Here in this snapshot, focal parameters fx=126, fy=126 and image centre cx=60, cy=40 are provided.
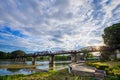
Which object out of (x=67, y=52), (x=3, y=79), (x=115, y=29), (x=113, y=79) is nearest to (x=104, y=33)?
(x=115, y=29)

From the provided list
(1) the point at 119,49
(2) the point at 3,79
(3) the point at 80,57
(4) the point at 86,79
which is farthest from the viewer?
(3) the point at 80,57

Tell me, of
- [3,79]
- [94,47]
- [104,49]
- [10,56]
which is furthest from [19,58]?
[3,79]

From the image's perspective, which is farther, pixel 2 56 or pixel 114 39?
pixel 2 56

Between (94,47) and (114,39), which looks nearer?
(114,39)

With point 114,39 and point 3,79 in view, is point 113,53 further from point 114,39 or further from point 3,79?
point 3,79

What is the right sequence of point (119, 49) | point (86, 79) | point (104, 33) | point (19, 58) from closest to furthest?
point (86, 79) < point (119, 49) < point (104, 33) < point (19, 58)

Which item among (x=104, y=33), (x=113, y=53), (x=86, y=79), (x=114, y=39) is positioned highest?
(x=104, y=33)

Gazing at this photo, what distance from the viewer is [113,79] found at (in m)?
12.8

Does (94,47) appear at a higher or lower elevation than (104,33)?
lower

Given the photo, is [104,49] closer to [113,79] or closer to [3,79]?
[113,79]

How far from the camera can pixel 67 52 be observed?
71.4 meters

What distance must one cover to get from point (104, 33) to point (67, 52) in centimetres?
2510

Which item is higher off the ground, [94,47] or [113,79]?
[94,47]

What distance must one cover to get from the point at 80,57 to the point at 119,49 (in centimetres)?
4254
